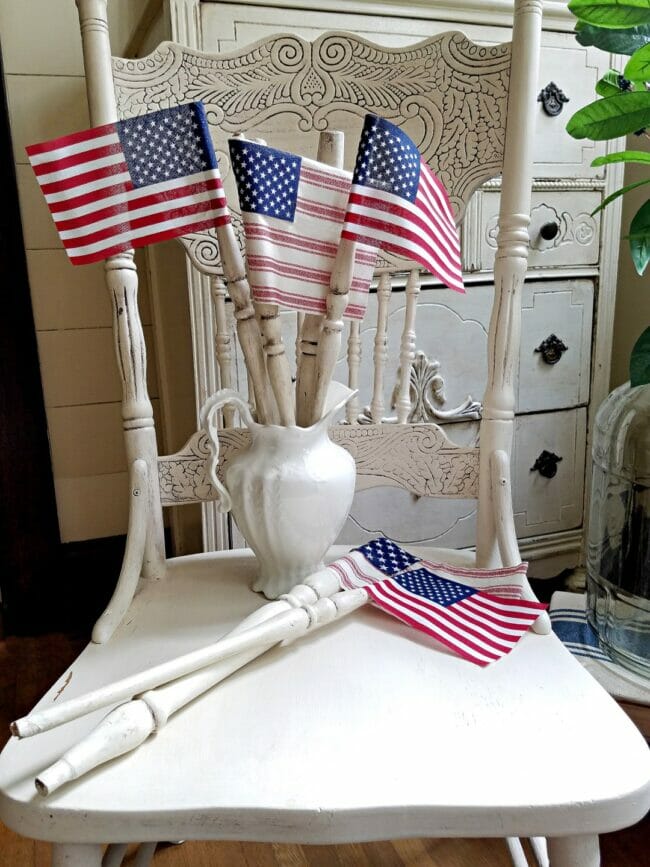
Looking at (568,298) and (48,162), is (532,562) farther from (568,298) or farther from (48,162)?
(48,162)

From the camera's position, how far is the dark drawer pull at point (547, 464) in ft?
4.01

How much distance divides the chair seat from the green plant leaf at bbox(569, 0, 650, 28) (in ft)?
2.01

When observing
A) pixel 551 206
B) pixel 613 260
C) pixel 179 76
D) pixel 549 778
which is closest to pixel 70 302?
pixel 179 76

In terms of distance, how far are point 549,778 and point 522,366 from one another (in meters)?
0.85

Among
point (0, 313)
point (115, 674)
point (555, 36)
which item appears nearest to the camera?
point (115, 674)

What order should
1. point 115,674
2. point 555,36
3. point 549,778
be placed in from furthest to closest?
point 555,36, point 115,674, point 549,778

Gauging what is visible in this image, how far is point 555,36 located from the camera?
1.07 metres

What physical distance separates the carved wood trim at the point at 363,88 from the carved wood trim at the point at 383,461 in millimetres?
240

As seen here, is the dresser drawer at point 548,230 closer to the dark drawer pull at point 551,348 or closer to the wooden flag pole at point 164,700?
the dark drawer pull at point 551,348

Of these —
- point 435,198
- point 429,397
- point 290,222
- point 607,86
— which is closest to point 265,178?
point 290,222

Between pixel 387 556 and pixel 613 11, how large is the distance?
58 cm

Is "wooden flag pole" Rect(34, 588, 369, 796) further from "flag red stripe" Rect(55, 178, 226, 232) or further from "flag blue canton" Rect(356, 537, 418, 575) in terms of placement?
"flag red stripe" Rect(55, 178, 226, 232)

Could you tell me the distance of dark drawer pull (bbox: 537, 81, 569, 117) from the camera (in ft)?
3.51

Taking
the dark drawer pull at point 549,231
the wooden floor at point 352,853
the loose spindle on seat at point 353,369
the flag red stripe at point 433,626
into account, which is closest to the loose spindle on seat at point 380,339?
the loose spindle on seat at point 353,369
